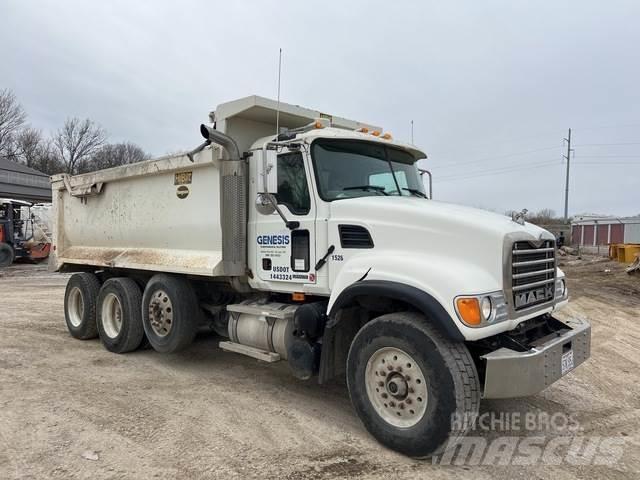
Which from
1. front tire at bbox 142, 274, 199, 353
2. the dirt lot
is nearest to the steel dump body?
front tire at bbox 142, 274, 199, 353

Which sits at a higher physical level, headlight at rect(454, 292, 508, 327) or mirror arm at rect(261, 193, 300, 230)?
mirror arm at rect(261, 193, 300, 230)

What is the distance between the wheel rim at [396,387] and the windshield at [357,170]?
5.29 feet

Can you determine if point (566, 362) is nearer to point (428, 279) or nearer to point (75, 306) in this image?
point (428, 279)

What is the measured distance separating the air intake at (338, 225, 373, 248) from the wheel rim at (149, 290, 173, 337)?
261 centimetres

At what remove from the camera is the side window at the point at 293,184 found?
15.8 ft

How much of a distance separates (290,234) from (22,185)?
34137 mm

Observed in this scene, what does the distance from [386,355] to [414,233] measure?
3.37 ft

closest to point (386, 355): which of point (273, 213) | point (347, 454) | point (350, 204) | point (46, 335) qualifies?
point (347, 454)

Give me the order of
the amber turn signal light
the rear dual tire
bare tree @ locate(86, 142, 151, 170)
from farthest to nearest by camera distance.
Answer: bare tree @ locate(86, 142, 151, 170), the rear dual tire, the amber turn signal light

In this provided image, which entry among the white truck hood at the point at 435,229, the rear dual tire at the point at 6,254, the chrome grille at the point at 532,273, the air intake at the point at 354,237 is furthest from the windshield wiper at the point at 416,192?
the rear dual tire at the point at 6,254

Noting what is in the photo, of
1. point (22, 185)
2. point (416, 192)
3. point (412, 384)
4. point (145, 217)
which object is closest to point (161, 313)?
point (145, 217)

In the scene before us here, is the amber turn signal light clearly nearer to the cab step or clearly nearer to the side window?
the side window

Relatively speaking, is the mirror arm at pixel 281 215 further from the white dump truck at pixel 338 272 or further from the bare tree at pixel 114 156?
the bare tree at pixel 114 156

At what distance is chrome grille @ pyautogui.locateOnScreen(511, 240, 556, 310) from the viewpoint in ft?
12.6
